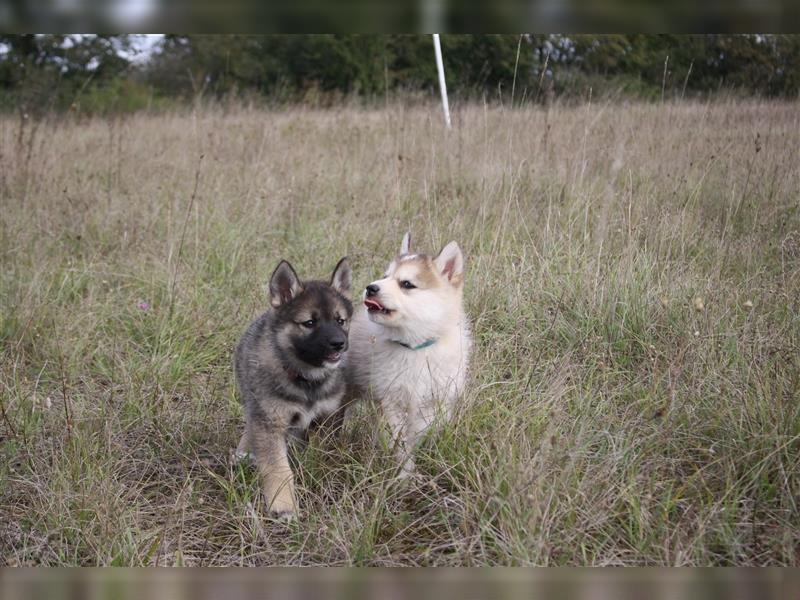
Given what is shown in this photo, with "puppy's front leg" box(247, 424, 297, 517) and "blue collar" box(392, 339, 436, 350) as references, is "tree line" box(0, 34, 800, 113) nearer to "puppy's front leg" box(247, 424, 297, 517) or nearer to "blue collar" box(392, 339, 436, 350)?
"blue collar" box(392, 339, 436, 350)

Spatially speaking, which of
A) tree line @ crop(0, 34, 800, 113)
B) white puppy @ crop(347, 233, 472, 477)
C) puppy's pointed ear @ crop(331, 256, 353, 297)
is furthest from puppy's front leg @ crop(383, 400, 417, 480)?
tree line @ crop(0, 34, 800, 113)

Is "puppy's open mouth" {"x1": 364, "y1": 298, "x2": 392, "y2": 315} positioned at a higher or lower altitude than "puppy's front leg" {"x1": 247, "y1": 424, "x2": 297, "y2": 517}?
higher

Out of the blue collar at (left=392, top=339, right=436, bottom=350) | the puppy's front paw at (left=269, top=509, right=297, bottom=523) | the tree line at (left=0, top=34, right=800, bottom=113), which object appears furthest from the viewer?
the tree line at (left=0, top=34, right=800, bottom=113)

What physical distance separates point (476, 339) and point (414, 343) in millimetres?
778

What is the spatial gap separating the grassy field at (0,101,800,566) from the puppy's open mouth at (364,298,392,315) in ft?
1.74

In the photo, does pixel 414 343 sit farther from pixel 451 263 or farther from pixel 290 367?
pixel 290 367

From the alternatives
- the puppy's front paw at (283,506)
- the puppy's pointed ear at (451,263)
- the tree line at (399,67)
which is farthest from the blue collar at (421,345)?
the tree line at (399,67)

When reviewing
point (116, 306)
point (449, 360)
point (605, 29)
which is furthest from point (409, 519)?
point (116, 306)

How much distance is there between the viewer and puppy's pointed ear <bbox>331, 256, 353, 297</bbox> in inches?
141

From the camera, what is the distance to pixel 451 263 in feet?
12.2

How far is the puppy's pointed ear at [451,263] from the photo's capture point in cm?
369

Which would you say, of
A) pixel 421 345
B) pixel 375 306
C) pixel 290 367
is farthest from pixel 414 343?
pixel 290 367

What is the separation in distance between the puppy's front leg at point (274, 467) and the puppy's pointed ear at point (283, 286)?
0.64 meters

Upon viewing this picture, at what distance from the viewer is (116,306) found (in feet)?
16.4
